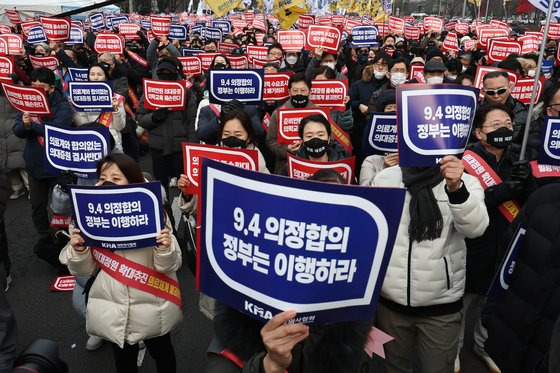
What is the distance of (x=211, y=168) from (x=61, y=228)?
10.7ft

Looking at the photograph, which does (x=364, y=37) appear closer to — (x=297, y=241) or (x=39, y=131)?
→ (x=39, y=131)

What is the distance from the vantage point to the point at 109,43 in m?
9.44

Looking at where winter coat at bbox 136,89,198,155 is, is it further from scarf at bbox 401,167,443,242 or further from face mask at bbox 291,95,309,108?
scarf at bbox 401,167,443,242

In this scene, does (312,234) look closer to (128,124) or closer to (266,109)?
(266,109)

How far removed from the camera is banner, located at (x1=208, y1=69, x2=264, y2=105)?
16.7ft

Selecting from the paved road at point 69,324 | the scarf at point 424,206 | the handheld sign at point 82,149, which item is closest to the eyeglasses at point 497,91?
the paved road at point 69,324

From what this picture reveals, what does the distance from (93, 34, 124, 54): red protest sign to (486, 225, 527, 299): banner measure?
29.2ft

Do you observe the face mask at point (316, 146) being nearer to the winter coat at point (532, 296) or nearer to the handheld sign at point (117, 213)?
the handheld sign at point (117, 213)

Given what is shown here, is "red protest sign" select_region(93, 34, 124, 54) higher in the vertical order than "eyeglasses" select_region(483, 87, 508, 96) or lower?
higher

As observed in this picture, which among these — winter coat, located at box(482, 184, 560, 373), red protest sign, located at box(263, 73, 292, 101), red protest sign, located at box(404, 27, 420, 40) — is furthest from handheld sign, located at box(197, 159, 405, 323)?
red protest sign, located at box(404, 27, 420, 40)

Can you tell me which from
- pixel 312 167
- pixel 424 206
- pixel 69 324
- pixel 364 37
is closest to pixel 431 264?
pixel 424 206

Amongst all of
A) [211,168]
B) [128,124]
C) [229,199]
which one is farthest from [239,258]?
[128,124]

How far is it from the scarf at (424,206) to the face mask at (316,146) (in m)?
1.28

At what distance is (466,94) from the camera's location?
2115 mm
